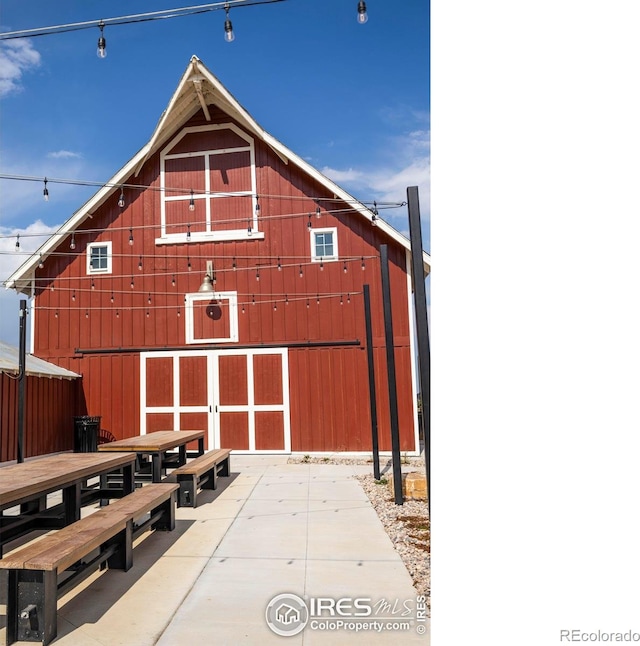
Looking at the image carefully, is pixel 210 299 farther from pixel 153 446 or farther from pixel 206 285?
pixel 153 446

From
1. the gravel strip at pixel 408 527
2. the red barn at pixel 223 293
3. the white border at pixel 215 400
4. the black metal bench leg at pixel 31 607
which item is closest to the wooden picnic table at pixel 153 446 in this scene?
the gravel strip at pixel 408 527

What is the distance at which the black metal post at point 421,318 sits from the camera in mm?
3914

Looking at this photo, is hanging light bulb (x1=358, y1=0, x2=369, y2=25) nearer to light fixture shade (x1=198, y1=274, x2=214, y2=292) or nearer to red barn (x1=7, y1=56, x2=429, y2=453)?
red barn (x1=7, y1=56, x2=429, y2=453)

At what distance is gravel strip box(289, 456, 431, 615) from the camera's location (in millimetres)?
3572

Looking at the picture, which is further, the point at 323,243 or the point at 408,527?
the point at 323,243

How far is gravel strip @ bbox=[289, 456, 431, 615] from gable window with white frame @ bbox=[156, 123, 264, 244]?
635 centimetres

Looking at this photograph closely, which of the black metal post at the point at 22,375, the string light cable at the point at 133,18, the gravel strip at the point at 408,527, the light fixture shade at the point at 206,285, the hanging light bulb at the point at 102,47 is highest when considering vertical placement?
Answer: the string light cable at the point at 133,18

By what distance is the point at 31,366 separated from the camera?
955 cm

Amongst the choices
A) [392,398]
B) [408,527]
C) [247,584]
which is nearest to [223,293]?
[392,398]

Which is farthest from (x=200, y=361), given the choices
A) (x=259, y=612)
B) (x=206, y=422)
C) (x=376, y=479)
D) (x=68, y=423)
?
(x=259, y=612)

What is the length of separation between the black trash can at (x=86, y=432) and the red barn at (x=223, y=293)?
41 cm

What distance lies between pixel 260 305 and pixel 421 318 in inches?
271

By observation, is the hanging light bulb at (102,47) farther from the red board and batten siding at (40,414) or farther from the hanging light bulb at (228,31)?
the red board and batten siding at (40,414)
